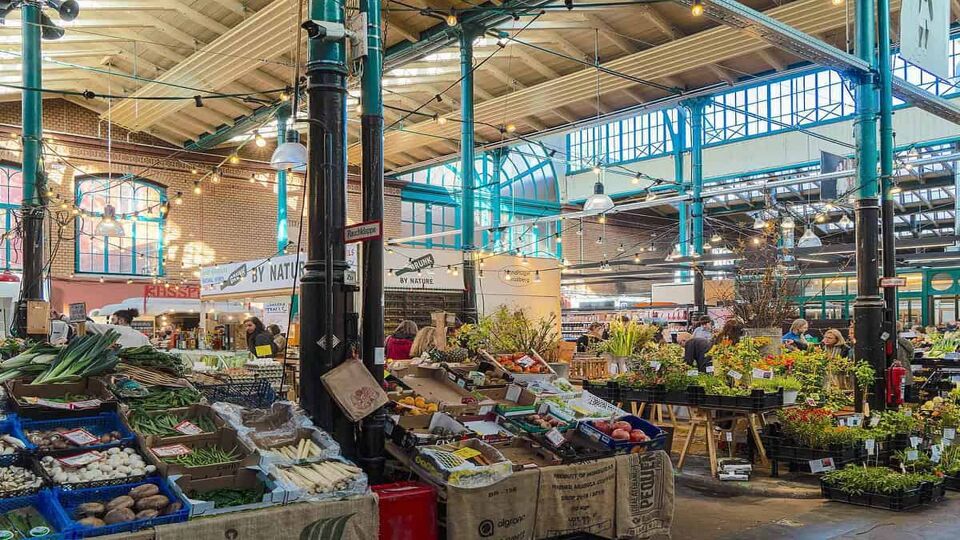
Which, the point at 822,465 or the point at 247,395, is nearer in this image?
the point at 247,395

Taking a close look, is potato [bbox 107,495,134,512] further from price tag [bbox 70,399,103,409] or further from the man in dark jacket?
the man in dark jacket

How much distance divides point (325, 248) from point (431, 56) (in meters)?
10.2

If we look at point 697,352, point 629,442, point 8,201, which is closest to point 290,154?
point 629,442

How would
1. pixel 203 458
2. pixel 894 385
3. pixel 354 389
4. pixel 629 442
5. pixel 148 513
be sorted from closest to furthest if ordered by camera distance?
pixel 148 513 → pixel 203 458 → pixel 354 389 → pixel 629 442 → pixel 894 385

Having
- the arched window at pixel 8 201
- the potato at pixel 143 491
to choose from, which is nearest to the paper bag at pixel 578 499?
the potato at pixel 143 491

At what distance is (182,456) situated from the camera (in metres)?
3.79

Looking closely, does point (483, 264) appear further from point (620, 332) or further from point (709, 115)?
point (709, 115)

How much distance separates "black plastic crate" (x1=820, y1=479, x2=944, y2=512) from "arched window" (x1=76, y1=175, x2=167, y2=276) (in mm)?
15450

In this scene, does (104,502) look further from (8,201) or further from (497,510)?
(8,201)

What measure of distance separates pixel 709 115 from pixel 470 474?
22410 mm

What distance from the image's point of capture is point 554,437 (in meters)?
4.69

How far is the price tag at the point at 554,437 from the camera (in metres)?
4.68

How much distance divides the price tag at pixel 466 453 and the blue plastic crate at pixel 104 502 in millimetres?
1504

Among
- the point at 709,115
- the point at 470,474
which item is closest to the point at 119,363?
the point at 470,474
